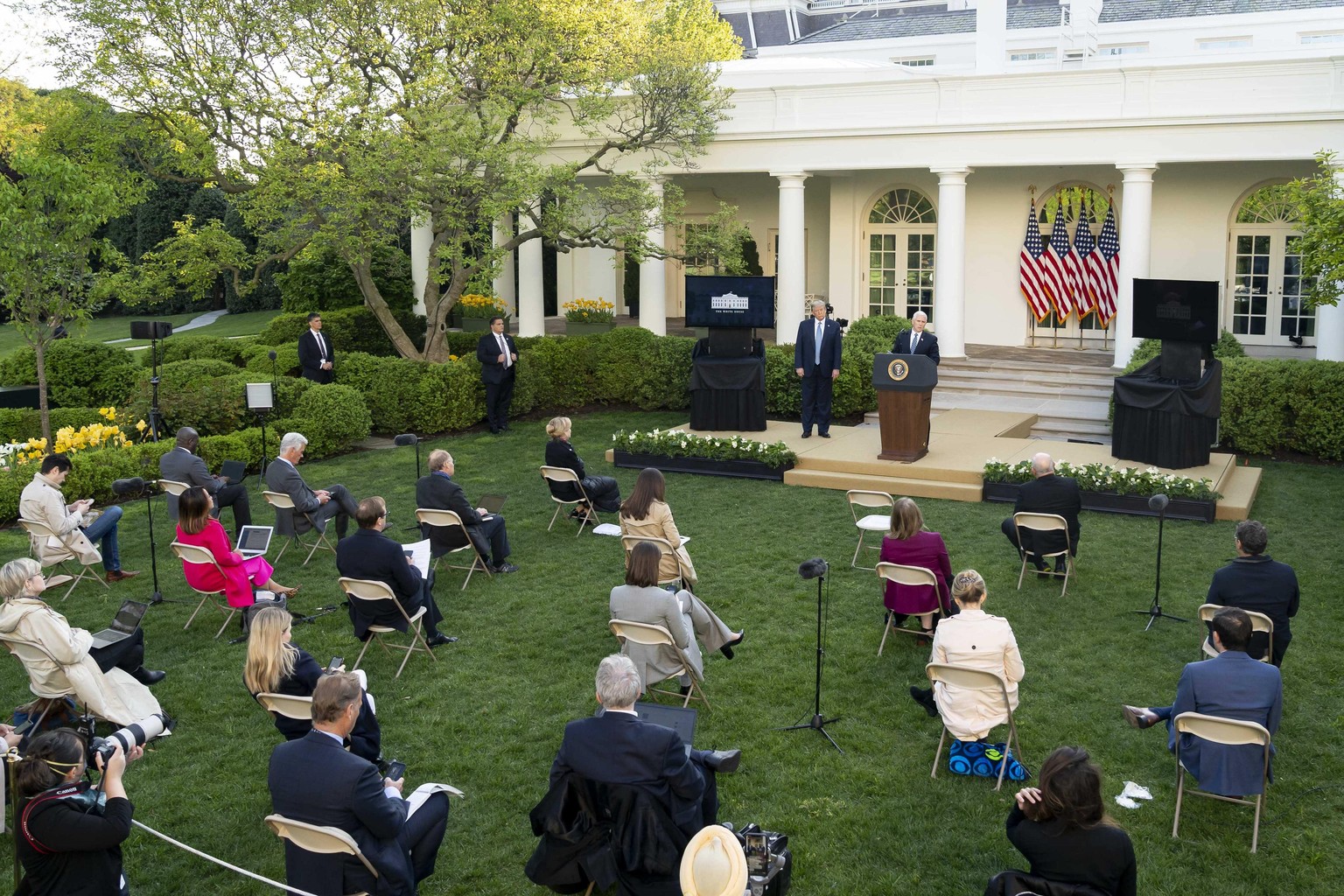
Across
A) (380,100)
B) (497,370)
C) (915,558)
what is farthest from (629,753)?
(380,100)

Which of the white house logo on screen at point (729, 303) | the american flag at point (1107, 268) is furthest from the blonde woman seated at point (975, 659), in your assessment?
the american flag at point (1107, 268)

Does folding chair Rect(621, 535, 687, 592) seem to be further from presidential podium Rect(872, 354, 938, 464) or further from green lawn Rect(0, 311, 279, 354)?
green lawn Rect(0, 311, 279, 354)

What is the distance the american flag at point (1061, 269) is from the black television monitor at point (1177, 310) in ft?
25.6

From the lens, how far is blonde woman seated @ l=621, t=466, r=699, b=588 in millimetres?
9914

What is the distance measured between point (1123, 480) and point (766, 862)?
934 cm

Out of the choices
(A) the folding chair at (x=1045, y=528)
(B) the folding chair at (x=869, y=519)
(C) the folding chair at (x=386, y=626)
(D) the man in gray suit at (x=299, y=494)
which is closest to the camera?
(C) the folding chair at (x=386, y=626)

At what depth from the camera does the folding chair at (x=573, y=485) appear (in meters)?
12.5

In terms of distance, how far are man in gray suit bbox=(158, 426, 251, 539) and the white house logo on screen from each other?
720 centimetres

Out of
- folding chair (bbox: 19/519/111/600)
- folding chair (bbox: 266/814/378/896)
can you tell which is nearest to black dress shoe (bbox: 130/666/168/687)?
folding chair (bbox: 19/519/111/600)

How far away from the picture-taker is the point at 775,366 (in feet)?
61.9

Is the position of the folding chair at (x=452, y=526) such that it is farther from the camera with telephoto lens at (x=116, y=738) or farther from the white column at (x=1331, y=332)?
the white column at (x=1331, y=332)

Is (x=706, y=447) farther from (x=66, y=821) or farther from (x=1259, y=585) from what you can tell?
(x=66, y=821)

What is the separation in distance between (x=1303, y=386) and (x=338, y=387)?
43.1 feet

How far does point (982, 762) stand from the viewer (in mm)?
7281
